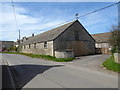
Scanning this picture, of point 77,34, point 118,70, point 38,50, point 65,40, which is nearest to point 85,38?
point 77,34

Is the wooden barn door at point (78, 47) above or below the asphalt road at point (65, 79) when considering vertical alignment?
above

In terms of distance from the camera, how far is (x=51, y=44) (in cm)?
2317

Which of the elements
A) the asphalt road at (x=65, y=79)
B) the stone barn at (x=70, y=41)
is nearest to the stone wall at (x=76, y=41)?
the stone barn at (x=70, y=41)

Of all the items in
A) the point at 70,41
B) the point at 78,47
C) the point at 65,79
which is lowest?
the point at 65,79

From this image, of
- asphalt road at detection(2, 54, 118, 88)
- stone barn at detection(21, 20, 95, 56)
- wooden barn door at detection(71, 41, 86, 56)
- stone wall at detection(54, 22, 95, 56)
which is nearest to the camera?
asphalt road at detection(2, 54, 118, 88)

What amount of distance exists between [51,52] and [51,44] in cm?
143

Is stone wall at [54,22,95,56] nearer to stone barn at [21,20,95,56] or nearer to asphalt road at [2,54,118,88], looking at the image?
stone barn at [21,20,95,56]

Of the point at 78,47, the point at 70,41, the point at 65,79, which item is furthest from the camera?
the point at 78,47

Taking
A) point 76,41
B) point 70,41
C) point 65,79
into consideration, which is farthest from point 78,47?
point 65,79

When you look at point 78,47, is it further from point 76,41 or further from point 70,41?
point 70,41

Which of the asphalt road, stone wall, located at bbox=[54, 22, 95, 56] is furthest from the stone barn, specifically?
the asphalt road

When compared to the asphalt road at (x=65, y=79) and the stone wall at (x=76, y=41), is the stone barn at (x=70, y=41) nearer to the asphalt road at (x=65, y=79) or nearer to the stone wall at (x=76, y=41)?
the stone wall at (x=76, y=41)

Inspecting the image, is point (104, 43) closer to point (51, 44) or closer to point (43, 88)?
point (51, 44)

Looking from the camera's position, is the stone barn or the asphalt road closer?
the asphalt road
